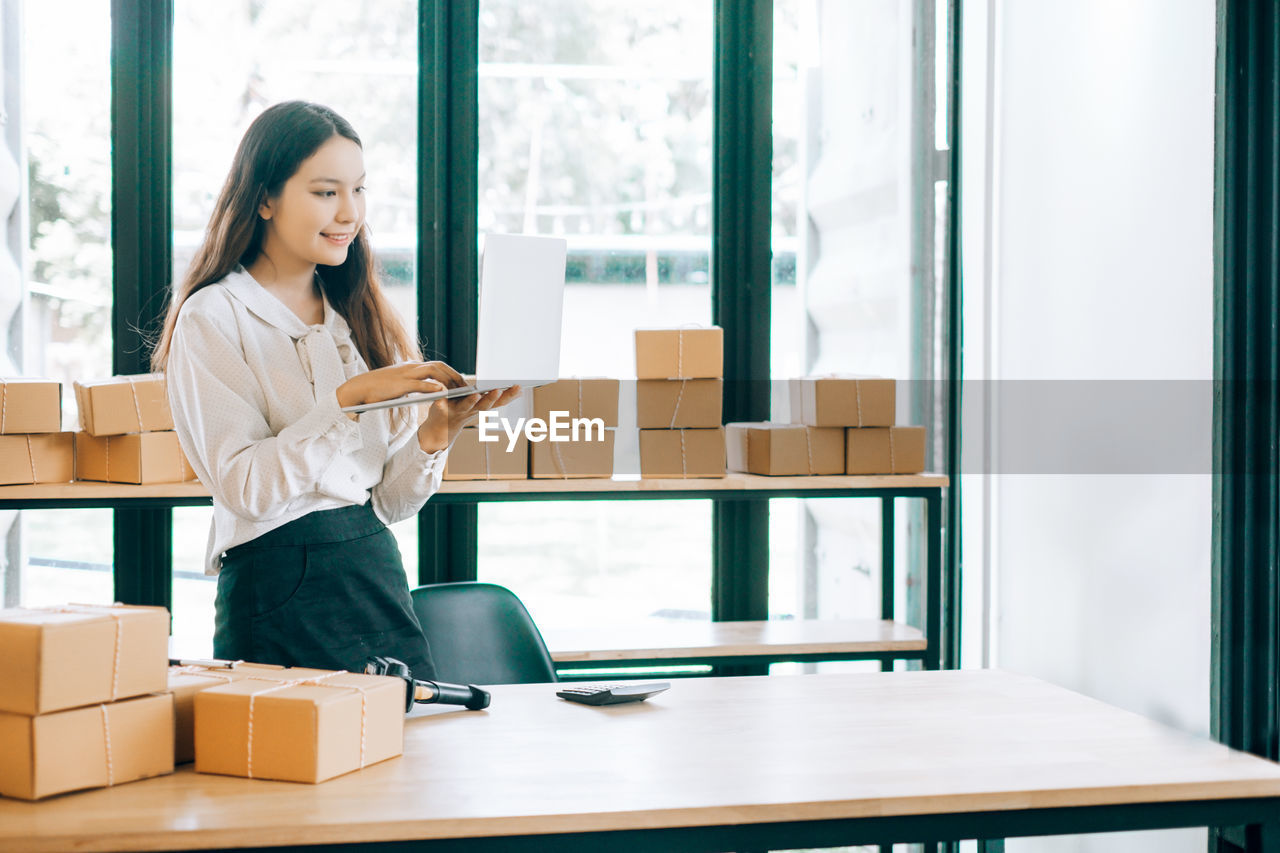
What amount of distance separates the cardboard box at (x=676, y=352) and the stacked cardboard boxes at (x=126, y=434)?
1.04 meters

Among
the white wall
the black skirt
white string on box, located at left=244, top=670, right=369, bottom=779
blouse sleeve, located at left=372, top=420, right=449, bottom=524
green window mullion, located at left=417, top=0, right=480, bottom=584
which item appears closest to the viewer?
white string on box, located at left=244, top=670, right=369, bottom=779

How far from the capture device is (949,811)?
1177 millimetres

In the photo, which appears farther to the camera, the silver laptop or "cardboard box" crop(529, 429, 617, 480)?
"cardboard box" crop(529, 429, 617, 480)

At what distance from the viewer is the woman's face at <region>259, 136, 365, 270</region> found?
1.59 meters

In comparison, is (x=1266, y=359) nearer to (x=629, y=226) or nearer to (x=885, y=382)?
(x=885, y=382)

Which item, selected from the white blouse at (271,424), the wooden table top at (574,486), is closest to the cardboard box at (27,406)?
the wooden table top at (574,486)

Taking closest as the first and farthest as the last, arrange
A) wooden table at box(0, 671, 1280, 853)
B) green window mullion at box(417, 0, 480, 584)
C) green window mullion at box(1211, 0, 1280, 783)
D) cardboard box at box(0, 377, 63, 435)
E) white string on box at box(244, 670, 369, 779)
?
wooden table at box(0, 671, 1280, 853) < white string on box at box(244, 670, 369, 779) < green window mullion at box(1211, 0, 1280, 783) < cardboard box at box(0, 377, 63, 435) < green window mullion at box(417, 0, 480, 584)

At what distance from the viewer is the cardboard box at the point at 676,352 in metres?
2.45

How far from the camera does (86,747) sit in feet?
3.75

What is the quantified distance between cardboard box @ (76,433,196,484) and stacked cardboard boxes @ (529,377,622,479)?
0.78 m

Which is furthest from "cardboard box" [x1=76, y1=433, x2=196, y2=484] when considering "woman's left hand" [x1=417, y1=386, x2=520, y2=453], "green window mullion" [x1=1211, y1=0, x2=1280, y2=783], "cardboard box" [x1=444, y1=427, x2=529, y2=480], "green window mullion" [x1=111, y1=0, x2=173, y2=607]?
"green window mullion" [x1=1211, y1=0, x2=1280, y2=783]

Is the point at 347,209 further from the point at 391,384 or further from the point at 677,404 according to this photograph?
the point at 677,404

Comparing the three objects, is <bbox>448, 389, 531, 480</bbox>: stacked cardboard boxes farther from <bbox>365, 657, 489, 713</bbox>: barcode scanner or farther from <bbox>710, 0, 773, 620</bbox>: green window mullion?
<bbox>365, 657, 489, 713</bbox>: barcode scanner

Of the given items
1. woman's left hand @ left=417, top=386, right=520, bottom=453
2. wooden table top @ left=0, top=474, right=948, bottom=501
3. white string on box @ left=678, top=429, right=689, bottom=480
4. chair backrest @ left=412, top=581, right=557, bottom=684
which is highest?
woman's left hand @ left=417, top=386, right=520, bottom=453
